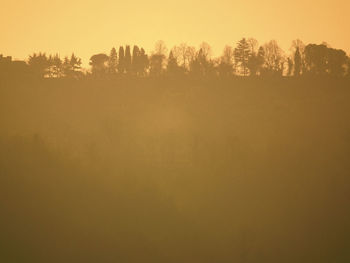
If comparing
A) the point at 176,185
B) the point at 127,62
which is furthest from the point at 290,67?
the point at 176,185

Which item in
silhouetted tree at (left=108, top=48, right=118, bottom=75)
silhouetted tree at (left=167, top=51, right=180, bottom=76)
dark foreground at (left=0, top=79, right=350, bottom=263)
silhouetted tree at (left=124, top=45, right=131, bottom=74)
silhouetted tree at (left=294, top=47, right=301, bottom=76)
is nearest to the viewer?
dark foreground at (left=0, top=79, right=350, bottom=263)

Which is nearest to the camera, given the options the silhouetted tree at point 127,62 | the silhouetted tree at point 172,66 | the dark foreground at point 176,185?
the dark foreground at point 176,185

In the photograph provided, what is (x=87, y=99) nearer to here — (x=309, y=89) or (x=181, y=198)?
(x=181, y=198)

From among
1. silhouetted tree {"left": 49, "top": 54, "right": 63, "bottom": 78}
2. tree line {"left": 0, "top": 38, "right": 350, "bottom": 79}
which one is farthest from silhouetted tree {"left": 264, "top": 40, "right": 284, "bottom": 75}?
silhouetted tree {"left": 49, "top": 54, "right": 63, "bottom": 78}

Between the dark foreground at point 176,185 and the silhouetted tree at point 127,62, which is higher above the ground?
the silhouetted tree at point 127,62

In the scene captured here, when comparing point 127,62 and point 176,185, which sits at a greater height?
point 127,62

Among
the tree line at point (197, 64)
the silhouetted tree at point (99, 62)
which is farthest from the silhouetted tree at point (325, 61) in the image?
the silhouetted tree at point (99, 62)

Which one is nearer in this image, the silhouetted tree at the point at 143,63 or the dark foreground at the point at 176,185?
the dark foreground at the point at 176,185

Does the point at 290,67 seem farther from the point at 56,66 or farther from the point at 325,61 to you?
the point at 56,66

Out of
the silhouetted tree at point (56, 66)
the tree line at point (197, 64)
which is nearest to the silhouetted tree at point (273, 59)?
the tree line at point (197, 64)

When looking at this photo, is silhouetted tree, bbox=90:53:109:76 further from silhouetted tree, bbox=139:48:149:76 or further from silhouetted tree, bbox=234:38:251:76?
silhouetted tree, bbox=234:38:251:76

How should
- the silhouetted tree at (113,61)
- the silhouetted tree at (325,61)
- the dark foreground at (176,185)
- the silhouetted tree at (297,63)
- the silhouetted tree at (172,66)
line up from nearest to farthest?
the dark foreground at (176,185) → the silhouetted tree at (325,61) → the silhouetted tree at (172,66) → the silhouetted tree at (297,63) → the silhouetted tree at (113,61)

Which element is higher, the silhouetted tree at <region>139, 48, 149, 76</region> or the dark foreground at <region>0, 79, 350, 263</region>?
the silhouetted tree at <region>139, 48, 149, 76</region>

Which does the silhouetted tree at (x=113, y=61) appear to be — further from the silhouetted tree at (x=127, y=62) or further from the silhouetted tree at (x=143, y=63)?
the silhouetted tree at (x=143, y=63)
